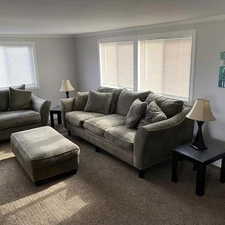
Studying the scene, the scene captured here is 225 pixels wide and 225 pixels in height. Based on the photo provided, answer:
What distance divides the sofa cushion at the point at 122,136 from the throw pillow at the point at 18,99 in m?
2.32

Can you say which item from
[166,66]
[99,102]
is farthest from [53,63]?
[166,66]

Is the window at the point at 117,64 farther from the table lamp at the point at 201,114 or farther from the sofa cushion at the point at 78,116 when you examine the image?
the table lamp at the point at 201,114

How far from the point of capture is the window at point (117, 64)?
471cm

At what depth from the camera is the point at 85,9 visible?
2340 millimetres

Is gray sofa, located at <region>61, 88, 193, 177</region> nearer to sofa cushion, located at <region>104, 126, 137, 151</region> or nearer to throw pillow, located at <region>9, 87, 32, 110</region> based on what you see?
sofa cushion, located at <region>104, 126, 137, 151</region>

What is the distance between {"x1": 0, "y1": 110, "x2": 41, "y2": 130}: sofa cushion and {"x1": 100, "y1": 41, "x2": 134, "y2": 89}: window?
1791 mm

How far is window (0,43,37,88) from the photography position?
5.29 m

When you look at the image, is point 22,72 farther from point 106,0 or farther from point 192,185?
point 192,185

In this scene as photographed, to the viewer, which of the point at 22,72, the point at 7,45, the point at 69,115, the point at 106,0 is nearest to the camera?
the point at 106,0

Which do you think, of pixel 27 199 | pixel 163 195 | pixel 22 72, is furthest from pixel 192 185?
pixel 22 72

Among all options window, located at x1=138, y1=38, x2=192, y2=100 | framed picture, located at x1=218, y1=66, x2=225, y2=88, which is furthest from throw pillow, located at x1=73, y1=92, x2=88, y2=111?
framed picture, located at x1=218, y1=66, x2=225, y2=88

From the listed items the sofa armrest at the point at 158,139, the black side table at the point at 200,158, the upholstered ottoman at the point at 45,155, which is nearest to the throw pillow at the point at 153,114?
the sofa armrest at the point at 158,139

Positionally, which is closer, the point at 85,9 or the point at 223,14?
the point at 85,9

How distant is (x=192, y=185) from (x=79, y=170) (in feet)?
5.13
